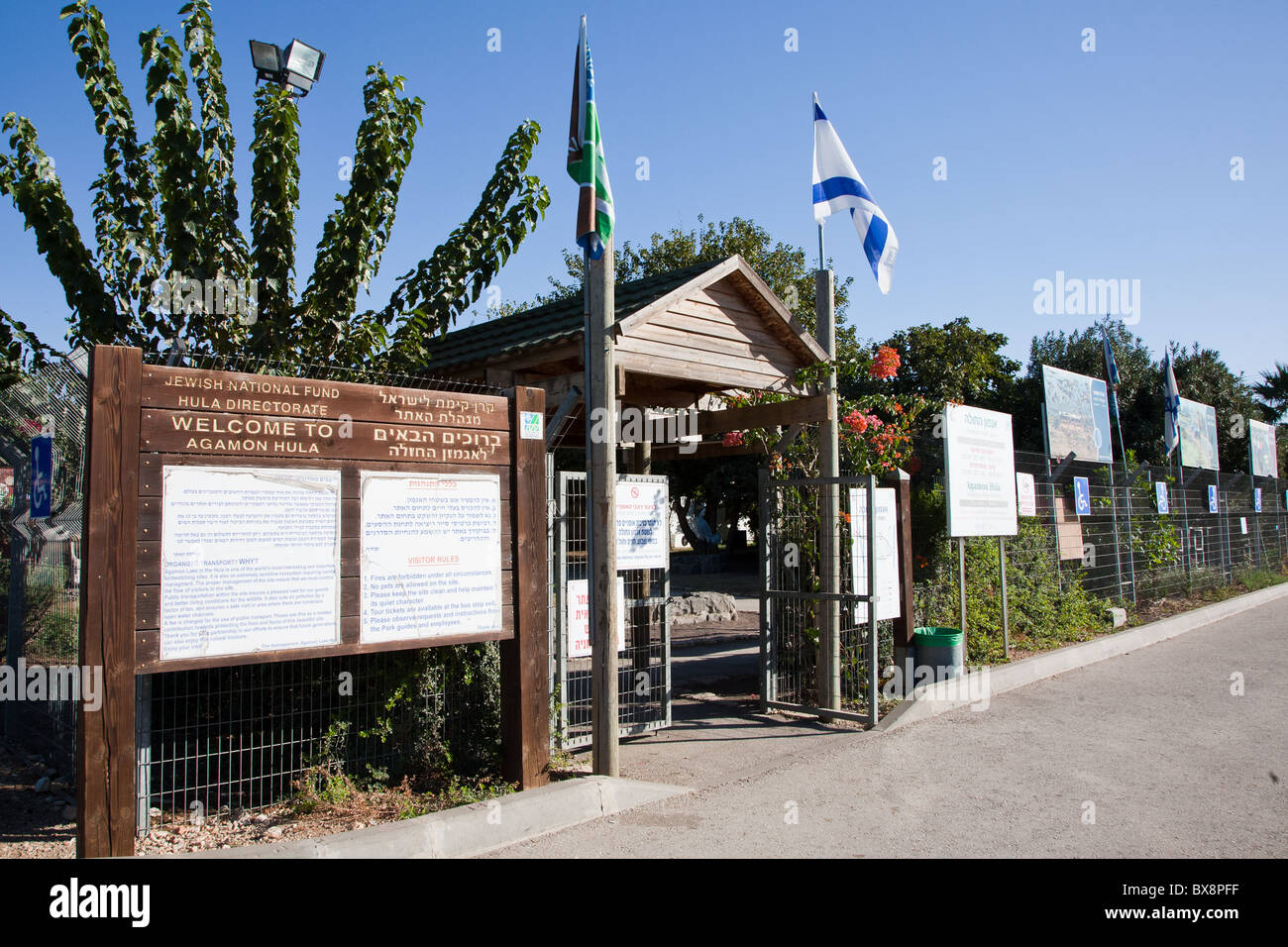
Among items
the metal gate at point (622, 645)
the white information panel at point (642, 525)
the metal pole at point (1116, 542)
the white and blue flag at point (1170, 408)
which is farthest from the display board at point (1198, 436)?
the white information panel at point (642, 525)

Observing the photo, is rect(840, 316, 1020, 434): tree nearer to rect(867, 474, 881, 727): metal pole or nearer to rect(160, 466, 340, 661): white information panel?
rect(867, 474, 881, 727): metal pole

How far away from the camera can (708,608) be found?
1738 cm

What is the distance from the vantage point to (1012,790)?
6.13m

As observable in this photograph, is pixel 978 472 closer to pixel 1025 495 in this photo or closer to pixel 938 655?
pixel 1025 495

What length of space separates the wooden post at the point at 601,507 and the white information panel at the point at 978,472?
5101 mm

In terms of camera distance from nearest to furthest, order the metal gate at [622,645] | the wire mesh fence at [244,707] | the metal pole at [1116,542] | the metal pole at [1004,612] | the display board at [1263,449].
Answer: the wire mesh fence at [244,707], the metal gate at [622,645], the metal pole at [1004,612], the metal pole at [1116,542], the display board at [1263,449]

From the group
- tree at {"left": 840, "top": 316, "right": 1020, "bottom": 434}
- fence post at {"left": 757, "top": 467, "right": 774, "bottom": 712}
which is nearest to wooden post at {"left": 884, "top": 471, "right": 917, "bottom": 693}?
fence post at {"left": 757, "top": 467, "right": 774, "bottom": 712}

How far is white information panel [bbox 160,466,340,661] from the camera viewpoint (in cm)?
455

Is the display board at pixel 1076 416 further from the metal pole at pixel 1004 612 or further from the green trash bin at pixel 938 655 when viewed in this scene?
the green trash bin at pixel 938 655

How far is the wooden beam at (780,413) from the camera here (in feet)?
27.6

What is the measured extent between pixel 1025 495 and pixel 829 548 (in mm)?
5119

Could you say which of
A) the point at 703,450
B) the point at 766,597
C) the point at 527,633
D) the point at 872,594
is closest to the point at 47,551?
the point at 527,633
